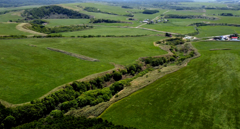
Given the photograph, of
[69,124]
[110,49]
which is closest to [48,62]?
[110,49]

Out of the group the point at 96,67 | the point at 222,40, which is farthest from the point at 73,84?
the point at 222,40

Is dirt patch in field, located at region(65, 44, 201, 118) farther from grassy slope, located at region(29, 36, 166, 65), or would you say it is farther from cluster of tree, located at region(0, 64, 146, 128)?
grassy slope, located at region(29, 36, 166, 65)

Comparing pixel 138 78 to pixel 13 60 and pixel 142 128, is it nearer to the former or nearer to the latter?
pixel 142 128

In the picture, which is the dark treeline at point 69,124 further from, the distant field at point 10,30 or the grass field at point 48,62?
the distant field at point 10,30

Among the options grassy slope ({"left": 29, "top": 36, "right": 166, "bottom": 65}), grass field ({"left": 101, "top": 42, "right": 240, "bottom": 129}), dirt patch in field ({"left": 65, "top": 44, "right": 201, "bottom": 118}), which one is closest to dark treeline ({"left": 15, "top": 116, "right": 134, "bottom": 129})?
dirt patch in field ({"left": 65, "top": 44, "right": 201, "bottom": 118})

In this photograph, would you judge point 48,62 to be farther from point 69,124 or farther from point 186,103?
point 186,103
